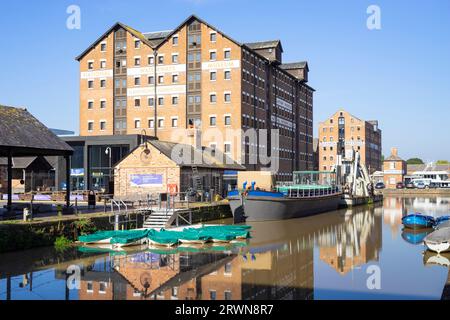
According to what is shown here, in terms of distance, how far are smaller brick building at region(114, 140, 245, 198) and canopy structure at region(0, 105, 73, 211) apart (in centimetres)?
1285

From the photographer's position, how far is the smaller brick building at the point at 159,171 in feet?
145

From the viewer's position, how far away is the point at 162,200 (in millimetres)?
37438

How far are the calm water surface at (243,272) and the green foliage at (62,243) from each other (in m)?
0.71

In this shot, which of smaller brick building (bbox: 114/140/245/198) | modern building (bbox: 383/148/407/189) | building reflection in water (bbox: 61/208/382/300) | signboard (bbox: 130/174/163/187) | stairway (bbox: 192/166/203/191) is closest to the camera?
building reflection in water (bbox: 61/208/382/300)

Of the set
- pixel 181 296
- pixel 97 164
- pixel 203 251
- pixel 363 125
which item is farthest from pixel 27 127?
pixel 363 125

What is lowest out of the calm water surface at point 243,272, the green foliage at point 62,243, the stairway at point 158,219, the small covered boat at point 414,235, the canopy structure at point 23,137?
the small covered boat at point 414,235

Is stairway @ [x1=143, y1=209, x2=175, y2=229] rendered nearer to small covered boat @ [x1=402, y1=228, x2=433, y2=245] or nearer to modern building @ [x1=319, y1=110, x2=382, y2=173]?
small covered boat @ [x1=402, y1=228, x2=433, y2=245]

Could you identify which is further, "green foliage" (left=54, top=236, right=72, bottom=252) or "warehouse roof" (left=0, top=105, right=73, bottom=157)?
"warehouse roof" (left=0, top=105, right=73, bottom=157)

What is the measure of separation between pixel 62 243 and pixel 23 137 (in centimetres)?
671

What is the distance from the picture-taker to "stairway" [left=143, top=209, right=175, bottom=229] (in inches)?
1276

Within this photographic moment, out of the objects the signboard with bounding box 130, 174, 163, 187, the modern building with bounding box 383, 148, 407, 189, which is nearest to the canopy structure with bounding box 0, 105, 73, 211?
the signboard with bounding box 130, 174, 163, 187

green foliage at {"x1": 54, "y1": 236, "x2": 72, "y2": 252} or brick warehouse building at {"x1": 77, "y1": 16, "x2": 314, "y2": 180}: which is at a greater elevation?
brick warehouse building at {"x1": 77, "y1": 16, "x2": 314, "y2": 180}

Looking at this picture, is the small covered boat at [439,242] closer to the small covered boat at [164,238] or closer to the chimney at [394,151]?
the small covered boat at [164,238]

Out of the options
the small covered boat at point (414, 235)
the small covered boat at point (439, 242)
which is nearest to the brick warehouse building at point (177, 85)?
the small covered boat at point (414, 235)
